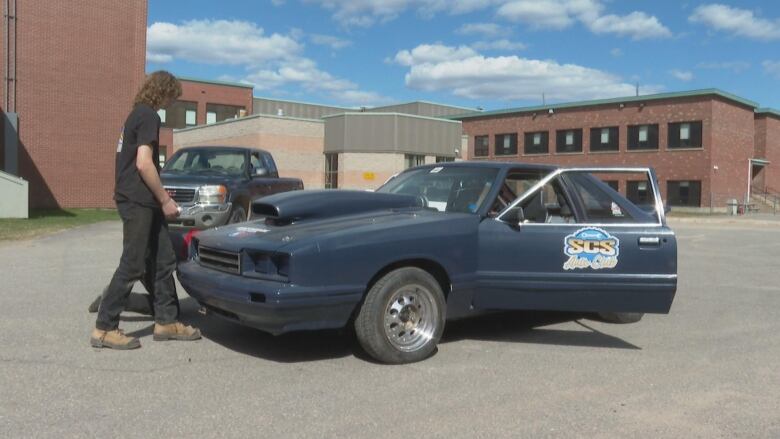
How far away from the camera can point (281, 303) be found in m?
4.40

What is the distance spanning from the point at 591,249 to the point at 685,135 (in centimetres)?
4084

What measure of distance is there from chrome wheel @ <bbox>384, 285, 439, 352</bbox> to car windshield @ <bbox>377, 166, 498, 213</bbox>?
94 centimetres

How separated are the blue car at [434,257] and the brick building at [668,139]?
116 ft

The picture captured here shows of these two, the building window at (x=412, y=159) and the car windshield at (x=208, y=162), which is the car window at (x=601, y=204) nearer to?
the car windshield at (x=208, y=162)

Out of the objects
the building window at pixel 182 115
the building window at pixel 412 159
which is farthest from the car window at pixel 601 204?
the building window at pixel 182 115

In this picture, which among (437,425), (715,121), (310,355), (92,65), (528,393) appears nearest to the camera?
(437,425)

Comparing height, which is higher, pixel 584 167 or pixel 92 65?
pixel 92 65

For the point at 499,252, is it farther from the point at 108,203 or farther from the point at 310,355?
the point at 108,203

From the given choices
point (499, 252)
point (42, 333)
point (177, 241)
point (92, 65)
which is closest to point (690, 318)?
point (499, 252)

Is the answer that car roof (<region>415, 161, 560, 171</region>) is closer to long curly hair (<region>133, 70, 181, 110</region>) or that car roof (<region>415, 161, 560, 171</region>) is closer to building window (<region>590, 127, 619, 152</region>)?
long curly hair (<region>133, 70, 181, 110</region>)

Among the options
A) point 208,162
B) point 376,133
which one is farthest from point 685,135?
point 208,162

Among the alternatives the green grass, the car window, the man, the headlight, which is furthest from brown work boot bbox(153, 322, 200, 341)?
the green grass

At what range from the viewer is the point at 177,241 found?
6086 mm

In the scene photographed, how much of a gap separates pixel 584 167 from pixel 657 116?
1614 inches
